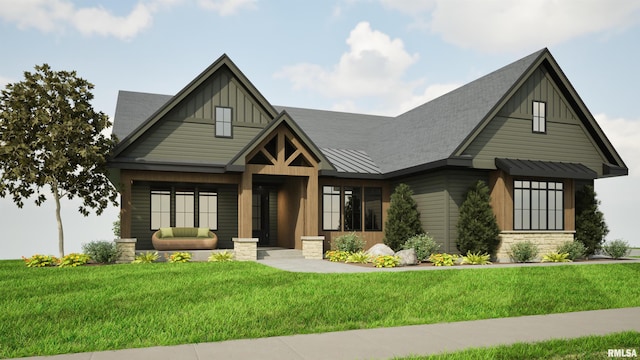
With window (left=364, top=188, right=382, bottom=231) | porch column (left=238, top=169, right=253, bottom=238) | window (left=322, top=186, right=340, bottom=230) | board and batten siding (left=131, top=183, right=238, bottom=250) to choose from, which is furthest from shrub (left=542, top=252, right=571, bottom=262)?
board and batten siding (left=131, top=183, right=238, bottom=250)

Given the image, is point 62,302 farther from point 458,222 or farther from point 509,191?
point 509,191

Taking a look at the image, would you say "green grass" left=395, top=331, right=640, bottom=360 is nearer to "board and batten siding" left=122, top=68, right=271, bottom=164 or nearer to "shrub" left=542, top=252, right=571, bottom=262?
"shrub" left=542, top=252, right=571, bottom=262

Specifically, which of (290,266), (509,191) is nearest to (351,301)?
(290,266)

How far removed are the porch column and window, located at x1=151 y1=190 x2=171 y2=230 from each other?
12.6 feet

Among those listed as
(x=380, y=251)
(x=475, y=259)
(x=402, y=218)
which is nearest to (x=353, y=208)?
(x=402, y=218)

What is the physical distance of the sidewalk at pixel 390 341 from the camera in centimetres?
631

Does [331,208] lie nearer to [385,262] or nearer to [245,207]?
[245,207]

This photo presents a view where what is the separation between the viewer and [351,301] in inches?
394

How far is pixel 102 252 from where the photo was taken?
17609 millimetres

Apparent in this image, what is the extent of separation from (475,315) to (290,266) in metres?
8.44

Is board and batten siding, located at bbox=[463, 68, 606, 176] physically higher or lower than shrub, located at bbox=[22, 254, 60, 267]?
higher

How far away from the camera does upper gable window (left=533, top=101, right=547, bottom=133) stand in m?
21.6

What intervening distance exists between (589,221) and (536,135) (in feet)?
14.2

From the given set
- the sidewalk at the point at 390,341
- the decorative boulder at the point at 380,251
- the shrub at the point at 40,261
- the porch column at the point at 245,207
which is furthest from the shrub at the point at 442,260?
the shrub at the point at 40,261
